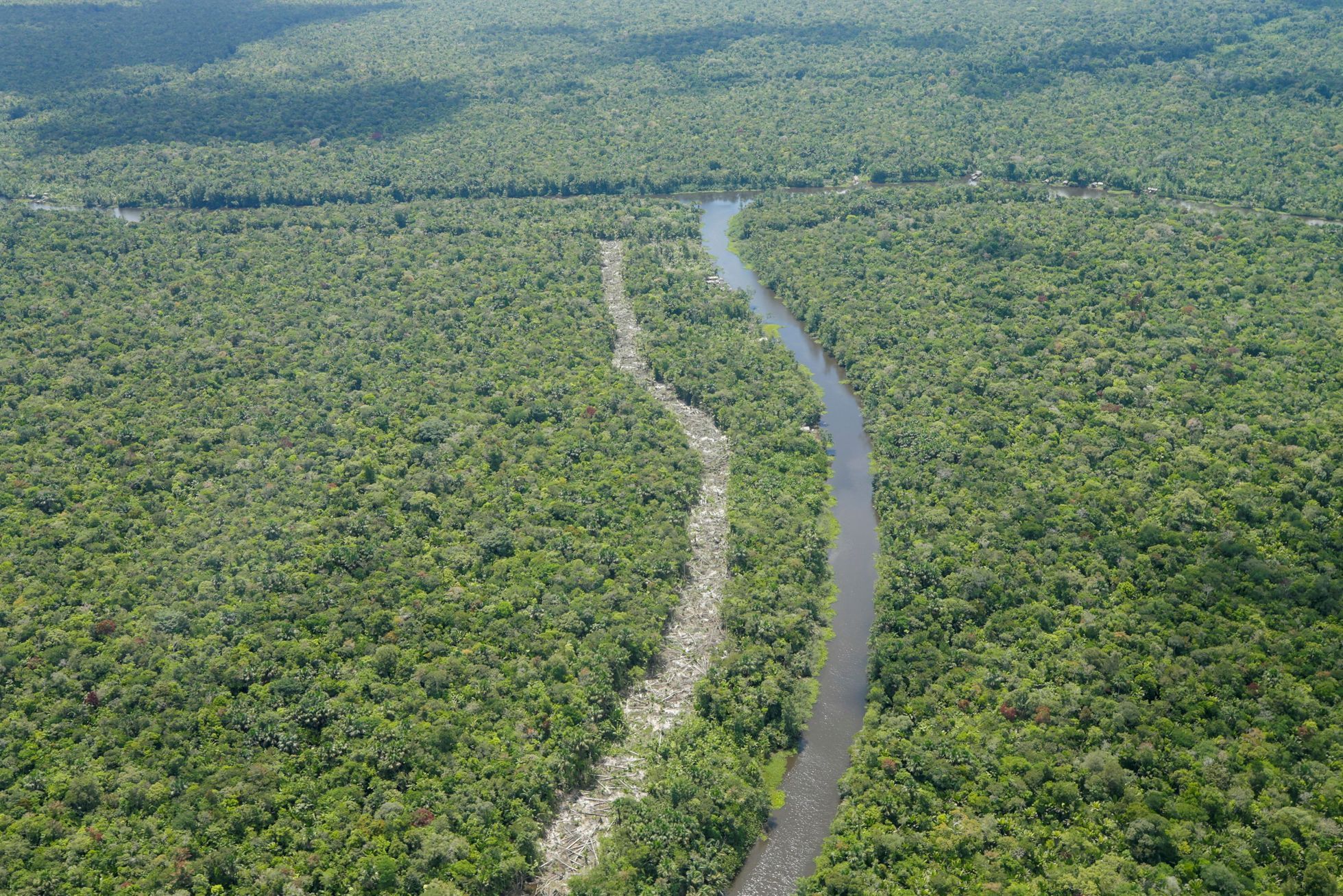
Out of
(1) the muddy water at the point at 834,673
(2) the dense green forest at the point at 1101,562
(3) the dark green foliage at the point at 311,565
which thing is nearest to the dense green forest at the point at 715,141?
(2) the dense green forest at the point at 1101,562

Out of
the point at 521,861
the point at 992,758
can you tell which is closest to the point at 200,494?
the point at 521,861

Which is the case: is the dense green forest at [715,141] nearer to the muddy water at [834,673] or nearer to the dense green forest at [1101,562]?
the dense green forest at [1101,562]

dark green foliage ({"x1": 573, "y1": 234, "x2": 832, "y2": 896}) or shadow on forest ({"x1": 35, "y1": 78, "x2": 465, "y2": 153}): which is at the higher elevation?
shadow on forest ({"x1": 35, "y1": 78, "x2": 465, "y2": 153})

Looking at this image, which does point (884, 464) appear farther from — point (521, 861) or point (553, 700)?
point (521, 861)

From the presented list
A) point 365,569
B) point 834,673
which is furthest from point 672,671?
point 365,569

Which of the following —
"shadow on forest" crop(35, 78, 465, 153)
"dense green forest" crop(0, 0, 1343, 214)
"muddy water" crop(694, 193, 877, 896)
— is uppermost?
"shadow on forest" crop(35, 78, 465, 153)

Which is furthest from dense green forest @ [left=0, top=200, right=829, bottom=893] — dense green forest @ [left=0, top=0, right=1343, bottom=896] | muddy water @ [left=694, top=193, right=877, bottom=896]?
muddy water @ [left=694, top=193, right=877, bottom=896]

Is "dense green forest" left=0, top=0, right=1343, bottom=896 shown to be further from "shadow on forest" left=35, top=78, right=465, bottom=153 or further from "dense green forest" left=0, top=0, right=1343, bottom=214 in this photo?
"shadow on forest" left=35, top=78, right=465, bottom=153
